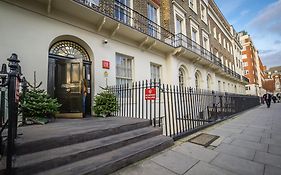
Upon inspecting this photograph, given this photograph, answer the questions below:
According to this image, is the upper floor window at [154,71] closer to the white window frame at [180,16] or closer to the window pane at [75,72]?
the white window frame at [180,16]

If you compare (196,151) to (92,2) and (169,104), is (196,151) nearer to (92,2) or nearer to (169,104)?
(169,104)

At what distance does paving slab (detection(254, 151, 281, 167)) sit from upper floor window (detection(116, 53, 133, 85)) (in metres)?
5.99

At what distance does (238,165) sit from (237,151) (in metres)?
0.84

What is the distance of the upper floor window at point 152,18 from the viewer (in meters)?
9.86

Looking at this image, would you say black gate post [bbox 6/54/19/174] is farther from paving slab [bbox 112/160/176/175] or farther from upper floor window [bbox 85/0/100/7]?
upper floor window [bbox 85/0/100/7]

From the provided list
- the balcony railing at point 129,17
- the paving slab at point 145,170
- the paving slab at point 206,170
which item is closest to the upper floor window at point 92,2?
the balcony railing at point 129,17

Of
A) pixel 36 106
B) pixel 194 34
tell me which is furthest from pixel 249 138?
pixel 194 34

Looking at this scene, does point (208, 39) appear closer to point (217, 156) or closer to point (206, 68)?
point (206, 68)

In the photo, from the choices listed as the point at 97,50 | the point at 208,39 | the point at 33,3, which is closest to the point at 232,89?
the point at 208,39

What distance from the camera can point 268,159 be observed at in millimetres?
3131

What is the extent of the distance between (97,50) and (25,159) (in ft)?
17.3

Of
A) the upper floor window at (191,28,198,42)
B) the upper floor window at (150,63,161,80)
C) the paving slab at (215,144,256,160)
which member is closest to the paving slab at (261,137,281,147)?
the paving slab at (215,144,256,160)

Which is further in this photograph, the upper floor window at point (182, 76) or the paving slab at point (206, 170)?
the upper floor window at point (182, 76)

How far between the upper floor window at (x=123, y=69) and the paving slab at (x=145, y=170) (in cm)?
524
